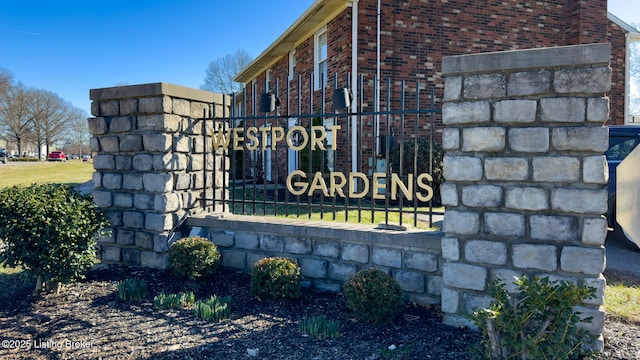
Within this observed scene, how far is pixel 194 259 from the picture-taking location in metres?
4.45

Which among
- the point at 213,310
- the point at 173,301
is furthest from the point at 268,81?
the point at 213,310

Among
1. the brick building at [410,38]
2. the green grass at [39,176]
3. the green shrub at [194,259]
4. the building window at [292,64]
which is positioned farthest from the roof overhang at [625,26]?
the green grass at [39,176]

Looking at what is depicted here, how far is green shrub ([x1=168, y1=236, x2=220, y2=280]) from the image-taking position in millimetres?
4457

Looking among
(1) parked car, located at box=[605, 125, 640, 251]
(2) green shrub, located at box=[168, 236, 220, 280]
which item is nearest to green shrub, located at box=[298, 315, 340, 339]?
(2) green shrub, located at box=[168, 236, 220, 280]

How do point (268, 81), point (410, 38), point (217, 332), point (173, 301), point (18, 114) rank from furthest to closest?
point (18, 114) < point (268, 81) < point (410, 38) < point (173, 301) < point (217, 332)

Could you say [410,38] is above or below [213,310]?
above

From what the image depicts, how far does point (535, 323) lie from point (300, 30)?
36.8ft

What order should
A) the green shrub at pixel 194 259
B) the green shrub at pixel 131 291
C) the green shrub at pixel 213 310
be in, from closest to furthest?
the green shrub at pixel 213 310, the green shrub at pixel 131 291, the green shrub at pixel 194 259

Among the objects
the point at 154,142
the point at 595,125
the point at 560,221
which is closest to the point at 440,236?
the point at 560,221

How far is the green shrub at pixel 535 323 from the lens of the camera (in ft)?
7.99

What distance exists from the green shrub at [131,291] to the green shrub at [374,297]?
6.97 ft

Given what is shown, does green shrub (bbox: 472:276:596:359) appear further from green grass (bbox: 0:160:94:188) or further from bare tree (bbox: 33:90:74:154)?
bare tree (bbox: 33:90:74:154)

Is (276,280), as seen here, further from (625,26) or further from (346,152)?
(625,26)

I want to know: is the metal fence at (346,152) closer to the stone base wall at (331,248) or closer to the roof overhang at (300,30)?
the stone base wall at (331,248)
